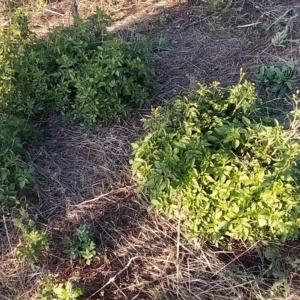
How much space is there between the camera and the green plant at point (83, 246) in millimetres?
2676

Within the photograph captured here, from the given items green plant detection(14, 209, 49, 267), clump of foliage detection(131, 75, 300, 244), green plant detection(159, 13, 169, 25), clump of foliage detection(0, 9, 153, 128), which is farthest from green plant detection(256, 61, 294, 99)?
green plant detection(14, 209, 49, 267)

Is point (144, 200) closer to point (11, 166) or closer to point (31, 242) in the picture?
point (31, 242)

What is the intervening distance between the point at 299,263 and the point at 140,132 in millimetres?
1363

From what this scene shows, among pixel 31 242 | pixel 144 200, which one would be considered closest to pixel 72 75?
pixel 144 200

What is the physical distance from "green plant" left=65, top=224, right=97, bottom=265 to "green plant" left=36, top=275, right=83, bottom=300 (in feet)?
0.60

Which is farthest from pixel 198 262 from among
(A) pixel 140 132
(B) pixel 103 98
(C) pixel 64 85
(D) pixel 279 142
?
(C) pixel 64 85

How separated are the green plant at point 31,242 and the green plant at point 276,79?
191 centimetres

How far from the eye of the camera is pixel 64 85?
11.2 feet

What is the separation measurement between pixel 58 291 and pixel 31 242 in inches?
13.6

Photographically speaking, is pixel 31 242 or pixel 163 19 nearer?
pixel 31 242

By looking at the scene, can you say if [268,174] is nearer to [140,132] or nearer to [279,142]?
[279,142]

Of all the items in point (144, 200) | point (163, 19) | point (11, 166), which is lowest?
point (144, 200)

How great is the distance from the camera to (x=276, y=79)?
3.63 meters

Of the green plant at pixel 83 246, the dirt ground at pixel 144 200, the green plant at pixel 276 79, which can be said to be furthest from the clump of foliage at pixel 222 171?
the green plant at pixel 276 79
